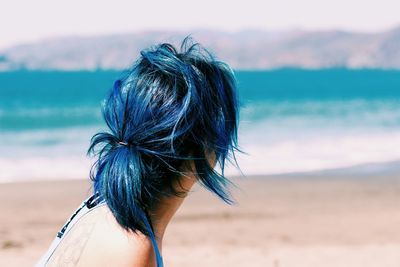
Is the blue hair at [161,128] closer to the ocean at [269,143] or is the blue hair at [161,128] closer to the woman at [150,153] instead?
the woman at [150,153]

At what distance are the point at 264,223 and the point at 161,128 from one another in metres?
7.70

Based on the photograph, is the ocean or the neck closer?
the neck

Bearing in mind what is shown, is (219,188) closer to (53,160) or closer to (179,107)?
(179,107)

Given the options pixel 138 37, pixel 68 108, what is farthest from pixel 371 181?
pixel 138 37

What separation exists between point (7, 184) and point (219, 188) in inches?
440

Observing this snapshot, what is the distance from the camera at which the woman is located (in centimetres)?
136

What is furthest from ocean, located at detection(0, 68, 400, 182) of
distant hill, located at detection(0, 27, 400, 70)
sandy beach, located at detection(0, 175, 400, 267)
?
distant hill, located at detection(0, 27, 400, 70)

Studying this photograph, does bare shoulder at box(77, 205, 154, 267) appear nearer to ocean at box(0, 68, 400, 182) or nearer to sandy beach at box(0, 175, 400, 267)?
ocean at box(0, 68, 400, 182)

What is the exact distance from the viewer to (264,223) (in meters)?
8.95

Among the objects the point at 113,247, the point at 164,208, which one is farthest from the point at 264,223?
the point at 113,247

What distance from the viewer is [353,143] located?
19.2 m

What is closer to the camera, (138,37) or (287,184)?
(287,184)

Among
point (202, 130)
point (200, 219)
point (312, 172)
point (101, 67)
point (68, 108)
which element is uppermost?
point (202, 130)

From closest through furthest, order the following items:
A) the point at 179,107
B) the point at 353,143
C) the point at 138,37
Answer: the point at 179,107, the point at 353,143, the point at 138,37
